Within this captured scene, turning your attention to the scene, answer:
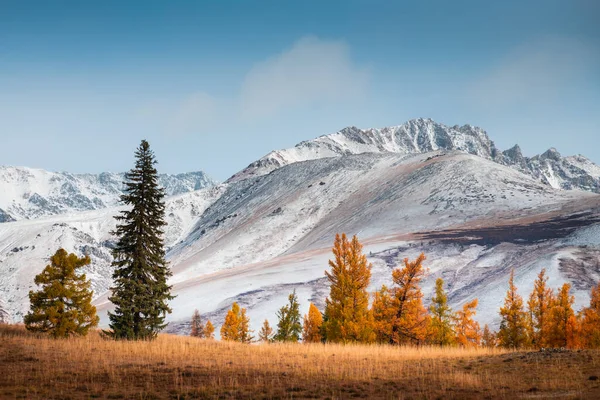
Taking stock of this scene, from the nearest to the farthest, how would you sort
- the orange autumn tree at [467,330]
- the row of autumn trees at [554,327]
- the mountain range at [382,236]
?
the row of autumn trees at [554,327]
the orange autumn tree at [467,330]
the mountain range at [382,236]

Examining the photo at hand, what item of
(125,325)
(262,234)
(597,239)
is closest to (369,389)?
(125,325)

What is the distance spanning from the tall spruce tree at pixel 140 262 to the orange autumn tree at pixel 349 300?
12410mm

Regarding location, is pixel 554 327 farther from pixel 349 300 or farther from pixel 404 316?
pixel 349 300

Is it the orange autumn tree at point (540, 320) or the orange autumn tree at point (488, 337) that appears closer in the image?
the orange autumn tree at point (540, 320)

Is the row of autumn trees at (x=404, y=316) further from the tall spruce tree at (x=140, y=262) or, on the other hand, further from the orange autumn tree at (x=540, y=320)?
the tall spruce tree at (x=140, y=262)

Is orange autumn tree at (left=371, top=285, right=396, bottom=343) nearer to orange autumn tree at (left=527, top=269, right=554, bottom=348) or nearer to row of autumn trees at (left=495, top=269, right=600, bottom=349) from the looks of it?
row of autumn trees at (left=495, top=269, right=600, bottom=349)

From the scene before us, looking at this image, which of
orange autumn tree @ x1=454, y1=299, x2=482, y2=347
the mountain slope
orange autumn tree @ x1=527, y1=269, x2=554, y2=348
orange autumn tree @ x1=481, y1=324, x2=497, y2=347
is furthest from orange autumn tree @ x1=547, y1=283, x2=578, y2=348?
the mountain slope

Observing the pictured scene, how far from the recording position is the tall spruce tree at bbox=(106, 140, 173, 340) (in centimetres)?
2650

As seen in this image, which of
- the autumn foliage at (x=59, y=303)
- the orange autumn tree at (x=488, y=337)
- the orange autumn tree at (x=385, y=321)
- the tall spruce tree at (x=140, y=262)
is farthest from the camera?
the orange autumn tree at (x=488, y=337)

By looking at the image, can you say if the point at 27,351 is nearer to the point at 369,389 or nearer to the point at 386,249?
the point at 369,389

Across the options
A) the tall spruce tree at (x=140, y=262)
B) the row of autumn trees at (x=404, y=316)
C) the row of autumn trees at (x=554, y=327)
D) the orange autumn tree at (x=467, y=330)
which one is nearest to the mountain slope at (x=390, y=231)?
the orange autumn tree at (x=467, y=330)

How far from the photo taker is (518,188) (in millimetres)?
118625

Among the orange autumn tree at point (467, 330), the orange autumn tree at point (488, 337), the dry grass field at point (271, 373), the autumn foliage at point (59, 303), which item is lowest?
the orange autumn tree at point (488, 337)

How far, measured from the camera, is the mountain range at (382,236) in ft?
235
